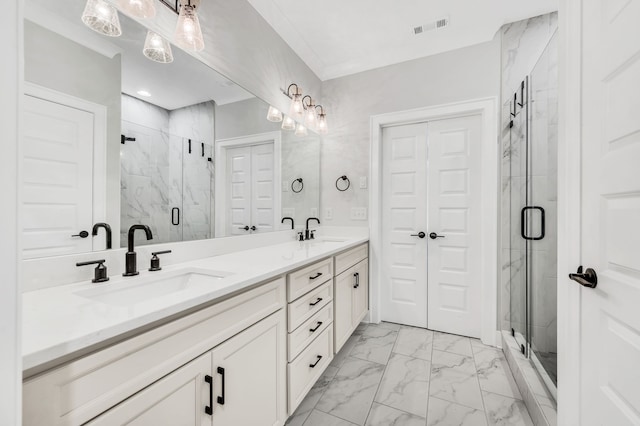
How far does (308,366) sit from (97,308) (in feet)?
3.71

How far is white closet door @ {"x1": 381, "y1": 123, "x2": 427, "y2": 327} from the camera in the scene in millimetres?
2568

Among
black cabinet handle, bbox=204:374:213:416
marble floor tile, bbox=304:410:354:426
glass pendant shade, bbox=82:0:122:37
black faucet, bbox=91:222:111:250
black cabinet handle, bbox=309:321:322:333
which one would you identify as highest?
glass pendant shade, bbox=82:0:122:37

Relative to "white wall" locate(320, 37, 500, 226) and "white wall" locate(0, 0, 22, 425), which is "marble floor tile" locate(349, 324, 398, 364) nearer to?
"white wall" locate(320, 37, 500, 226)

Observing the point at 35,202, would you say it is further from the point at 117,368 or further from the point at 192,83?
the point at 192,83

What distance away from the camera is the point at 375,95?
2.69 meters

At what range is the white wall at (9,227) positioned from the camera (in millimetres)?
406

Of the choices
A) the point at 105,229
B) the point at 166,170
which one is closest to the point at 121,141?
the point at 166,170

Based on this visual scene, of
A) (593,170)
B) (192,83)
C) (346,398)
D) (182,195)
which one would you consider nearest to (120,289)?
(182,195)

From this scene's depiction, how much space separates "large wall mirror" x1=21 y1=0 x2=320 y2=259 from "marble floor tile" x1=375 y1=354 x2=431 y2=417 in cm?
138

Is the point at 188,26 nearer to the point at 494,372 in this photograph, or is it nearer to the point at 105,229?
the point at 105,229

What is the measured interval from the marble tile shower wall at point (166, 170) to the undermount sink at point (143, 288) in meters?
0.22

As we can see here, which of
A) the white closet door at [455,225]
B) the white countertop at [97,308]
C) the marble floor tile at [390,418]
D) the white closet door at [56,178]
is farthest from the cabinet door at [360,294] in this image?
the white closet door at [56,178]

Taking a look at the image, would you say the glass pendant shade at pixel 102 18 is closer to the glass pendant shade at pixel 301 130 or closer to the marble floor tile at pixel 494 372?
the glass pendant shade at pixel 301 130

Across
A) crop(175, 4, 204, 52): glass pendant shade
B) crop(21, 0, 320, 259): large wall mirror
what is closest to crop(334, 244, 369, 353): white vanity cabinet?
crop(21, 0, 320, 259): large wall mirror
